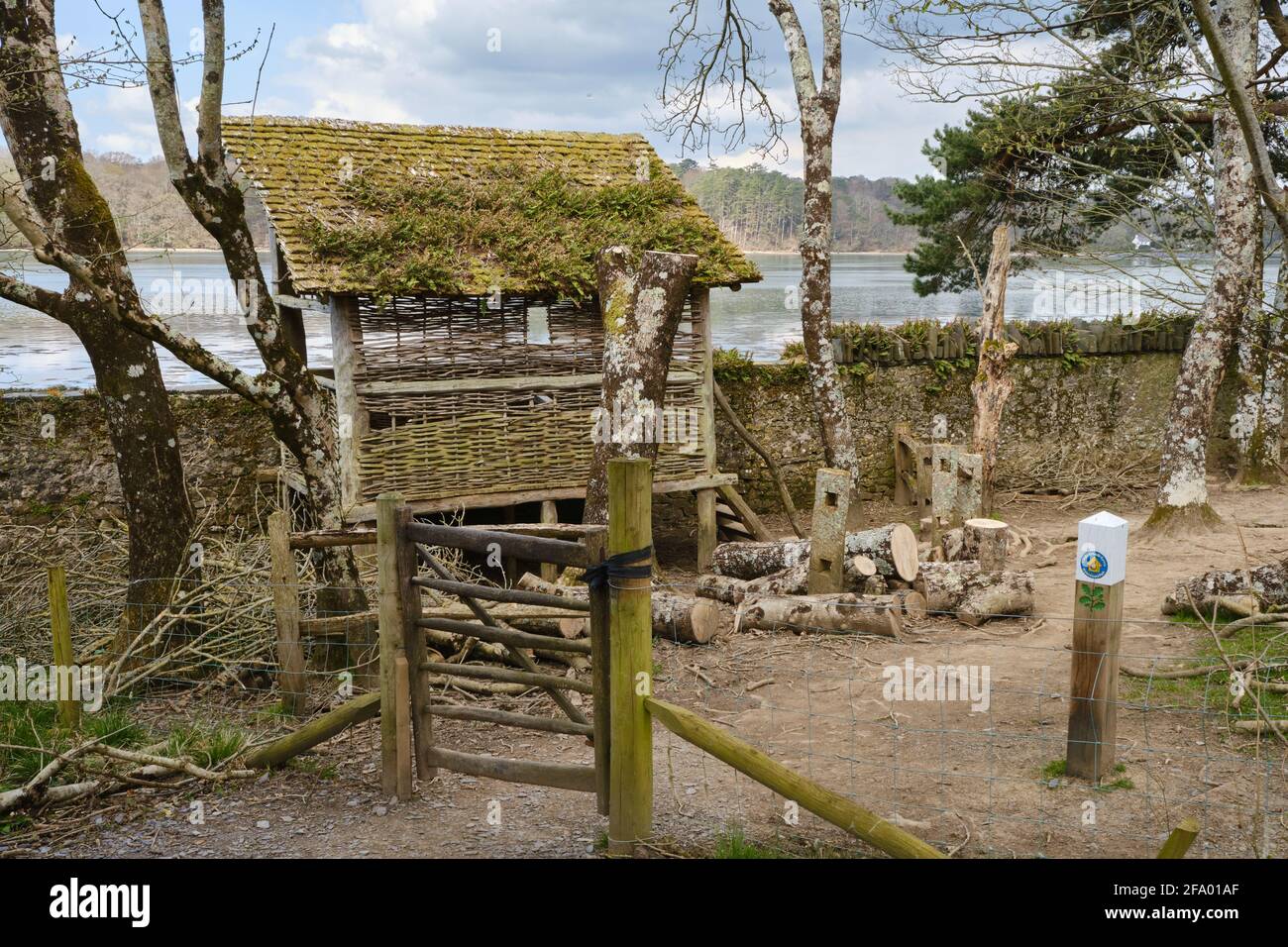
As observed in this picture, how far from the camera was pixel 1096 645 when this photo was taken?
5461mm

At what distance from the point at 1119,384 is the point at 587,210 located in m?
8.62

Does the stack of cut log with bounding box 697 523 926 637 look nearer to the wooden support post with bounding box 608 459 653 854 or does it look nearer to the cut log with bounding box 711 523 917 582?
the cut log with bounding box 711 523 917 582

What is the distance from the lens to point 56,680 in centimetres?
628

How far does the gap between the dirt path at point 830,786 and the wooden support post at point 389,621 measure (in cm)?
33

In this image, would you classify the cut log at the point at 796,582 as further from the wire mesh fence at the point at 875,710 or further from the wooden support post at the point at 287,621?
the wooden support post at the point at 287,621

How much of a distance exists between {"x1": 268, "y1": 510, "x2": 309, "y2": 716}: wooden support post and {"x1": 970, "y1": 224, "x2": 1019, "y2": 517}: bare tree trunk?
804 centimetres

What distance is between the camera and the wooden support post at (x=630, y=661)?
4621mm

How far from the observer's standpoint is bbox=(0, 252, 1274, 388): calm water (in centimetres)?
1106

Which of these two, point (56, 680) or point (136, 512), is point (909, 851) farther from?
point (136, 512)

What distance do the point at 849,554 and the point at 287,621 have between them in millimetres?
4965

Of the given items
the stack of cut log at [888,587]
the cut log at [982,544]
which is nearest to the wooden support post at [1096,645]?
the stack of cut log at [888,587]

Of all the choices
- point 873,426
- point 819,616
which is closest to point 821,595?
point 819,616

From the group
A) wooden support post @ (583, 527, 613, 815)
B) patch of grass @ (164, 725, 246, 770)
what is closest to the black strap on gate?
wooden support post @ (583, 527, 613, 815)

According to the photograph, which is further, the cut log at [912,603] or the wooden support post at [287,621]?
the cut log at [912,603]
